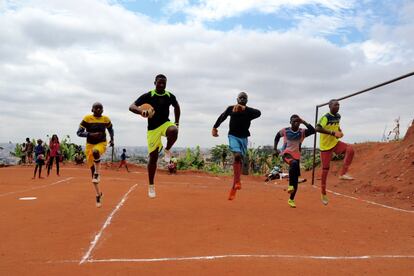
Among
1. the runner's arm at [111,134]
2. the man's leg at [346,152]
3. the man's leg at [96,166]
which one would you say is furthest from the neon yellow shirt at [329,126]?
the man's leg at [96,166]

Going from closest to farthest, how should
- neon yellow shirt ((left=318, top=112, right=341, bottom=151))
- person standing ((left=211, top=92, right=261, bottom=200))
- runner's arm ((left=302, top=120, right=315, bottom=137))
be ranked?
person standing ((left=211, top=92, right=261, bottom=200))
runner's arm ((left=302, top=120, right=315, bottom=137))
neon yellow shirt ((left=318, top=112, right=341, bottom=151))

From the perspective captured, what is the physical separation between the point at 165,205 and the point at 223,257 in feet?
14.0

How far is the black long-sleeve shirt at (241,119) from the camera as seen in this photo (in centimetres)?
829

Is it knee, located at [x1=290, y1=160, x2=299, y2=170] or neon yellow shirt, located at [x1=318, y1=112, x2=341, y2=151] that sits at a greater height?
neon yellow shirt, located at [x1=318, y1=112, x2=341, y2=151]

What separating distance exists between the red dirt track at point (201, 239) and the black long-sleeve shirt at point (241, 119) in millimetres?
1569

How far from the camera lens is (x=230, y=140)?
27.4 ft

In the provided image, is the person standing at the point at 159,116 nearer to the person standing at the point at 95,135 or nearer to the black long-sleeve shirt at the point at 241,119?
the person standing at the point at 95,135

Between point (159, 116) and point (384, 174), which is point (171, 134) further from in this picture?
point (384, 174)

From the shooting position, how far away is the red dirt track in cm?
451

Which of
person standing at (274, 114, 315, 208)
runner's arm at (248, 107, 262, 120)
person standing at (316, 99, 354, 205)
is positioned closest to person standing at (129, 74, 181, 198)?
runner's arm at (248, 107, 262, 120)

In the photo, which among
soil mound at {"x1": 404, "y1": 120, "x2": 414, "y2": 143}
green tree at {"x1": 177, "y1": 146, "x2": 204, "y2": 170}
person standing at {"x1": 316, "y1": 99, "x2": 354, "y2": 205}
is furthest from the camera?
green tree at {"x1": 177, "y1": 146, "x2": 204, "y2": 170}

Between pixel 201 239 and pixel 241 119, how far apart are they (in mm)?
3280

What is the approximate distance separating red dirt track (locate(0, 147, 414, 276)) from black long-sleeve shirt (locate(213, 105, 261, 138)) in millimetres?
1569

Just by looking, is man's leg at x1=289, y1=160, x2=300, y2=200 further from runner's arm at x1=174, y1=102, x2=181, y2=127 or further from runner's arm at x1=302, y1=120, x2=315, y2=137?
runner's arm at x1=174, y1=102, x2=181, y2=127
